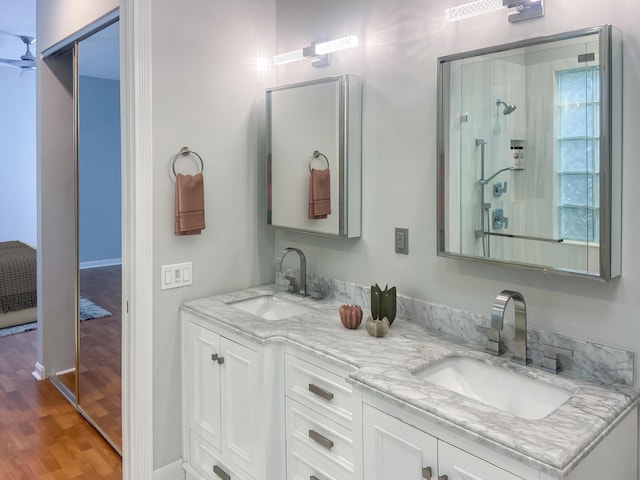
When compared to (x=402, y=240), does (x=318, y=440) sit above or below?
below

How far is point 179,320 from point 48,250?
1.69 meters

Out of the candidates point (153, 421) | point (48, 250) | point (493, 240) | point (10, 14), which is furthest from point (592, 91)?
point (10, 14)

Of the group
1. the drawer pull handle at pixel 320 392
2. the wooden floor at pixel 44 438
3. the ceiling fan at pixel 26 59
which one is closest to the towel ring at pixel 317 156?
the drawer pull handle at pixel 320 392

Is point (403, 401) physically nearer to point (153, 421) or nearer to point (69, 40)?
point (153, 421)

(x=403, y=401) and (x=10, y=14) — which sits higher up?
(x=10, y=14)

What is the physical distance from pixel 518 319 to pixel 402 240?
0.63 meters

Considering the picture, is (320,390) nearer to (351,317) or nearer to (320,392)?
(320,392)

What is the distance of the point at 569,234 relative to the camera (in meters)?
1.62

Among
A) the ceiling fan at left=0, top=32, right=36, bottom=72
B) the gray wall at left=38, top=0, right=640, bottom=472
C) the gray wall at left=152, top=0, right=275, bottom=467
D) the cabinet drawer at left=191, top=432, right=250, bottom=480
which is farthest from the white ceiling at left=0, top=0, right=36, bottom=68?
the cabinet drawer at left=191, top=432, right=250, bottom=480

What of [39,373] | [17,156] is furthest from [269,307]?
[17,156]

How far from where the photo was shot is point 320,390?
5.95 ft

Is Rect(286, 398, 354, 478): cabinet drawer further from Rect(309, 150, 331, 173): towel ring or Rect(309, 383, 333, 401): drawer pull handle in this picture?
Rect(309, 150, 331, 173): towel ring

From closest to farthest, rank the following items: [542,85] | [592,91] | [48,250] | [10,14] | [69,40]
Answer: [592,91] → [542,85] → [69,40] → [48,250] → [10,14]

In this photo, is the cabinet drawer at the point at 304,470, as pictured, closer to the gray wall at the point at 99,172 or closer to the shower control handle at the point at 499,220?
the shower control handle at the point at 499,220
